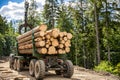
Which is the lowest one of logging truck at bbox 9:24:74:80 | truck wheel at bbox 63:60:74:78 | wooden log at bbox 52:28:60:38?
truck wheel at bbox 63:60:74:78

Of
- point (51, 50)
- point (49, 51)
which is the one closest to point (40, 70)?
point (49, 51)

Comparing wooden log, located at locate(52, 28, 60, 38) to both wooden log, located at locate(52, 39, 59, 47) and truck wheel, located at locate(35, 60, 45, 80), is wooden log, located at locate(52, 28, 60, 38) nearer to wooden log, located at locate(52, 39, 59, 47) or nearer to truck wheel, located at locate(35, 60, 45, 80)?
wooden log, located at locate(52, 39, 59, 47)

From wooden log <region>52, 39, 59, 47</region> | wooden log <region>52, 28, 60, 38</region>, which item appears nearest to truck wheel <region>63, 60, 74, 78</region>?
wooden log <region>52, 39, 59, 47</region>

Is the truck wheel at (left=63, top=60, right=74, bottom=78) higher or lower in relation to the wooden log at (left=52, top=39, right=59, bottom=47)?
lower

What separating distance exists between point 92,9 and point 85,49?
13.8m

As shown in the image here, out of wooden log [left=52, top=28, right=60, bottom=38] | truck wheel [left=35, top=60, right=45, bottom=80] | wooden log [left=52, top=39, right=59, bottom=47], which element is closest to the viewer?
truck wheel [left=35, top=60, right=45, bottom=80]

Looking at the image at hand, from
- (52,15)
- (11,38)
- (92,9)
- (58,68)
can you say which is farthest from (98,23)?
(11,38)

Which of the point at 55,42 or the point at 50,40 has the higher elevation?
the point at 50,40

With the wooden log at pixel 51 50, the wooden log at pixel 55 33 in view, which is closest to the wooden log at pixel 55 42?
the wooden log at pixel 51 50

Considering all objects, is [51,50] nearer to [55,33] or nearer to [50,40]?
[50,40]

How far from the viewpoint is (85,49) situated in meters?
50.7

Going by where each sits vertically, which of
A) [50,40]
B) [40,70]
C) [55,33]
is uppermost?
[55,33]

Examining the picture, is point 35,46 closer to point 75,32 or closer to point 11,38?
point 75,32

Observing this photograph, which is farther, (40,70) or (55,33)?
(55,33)
